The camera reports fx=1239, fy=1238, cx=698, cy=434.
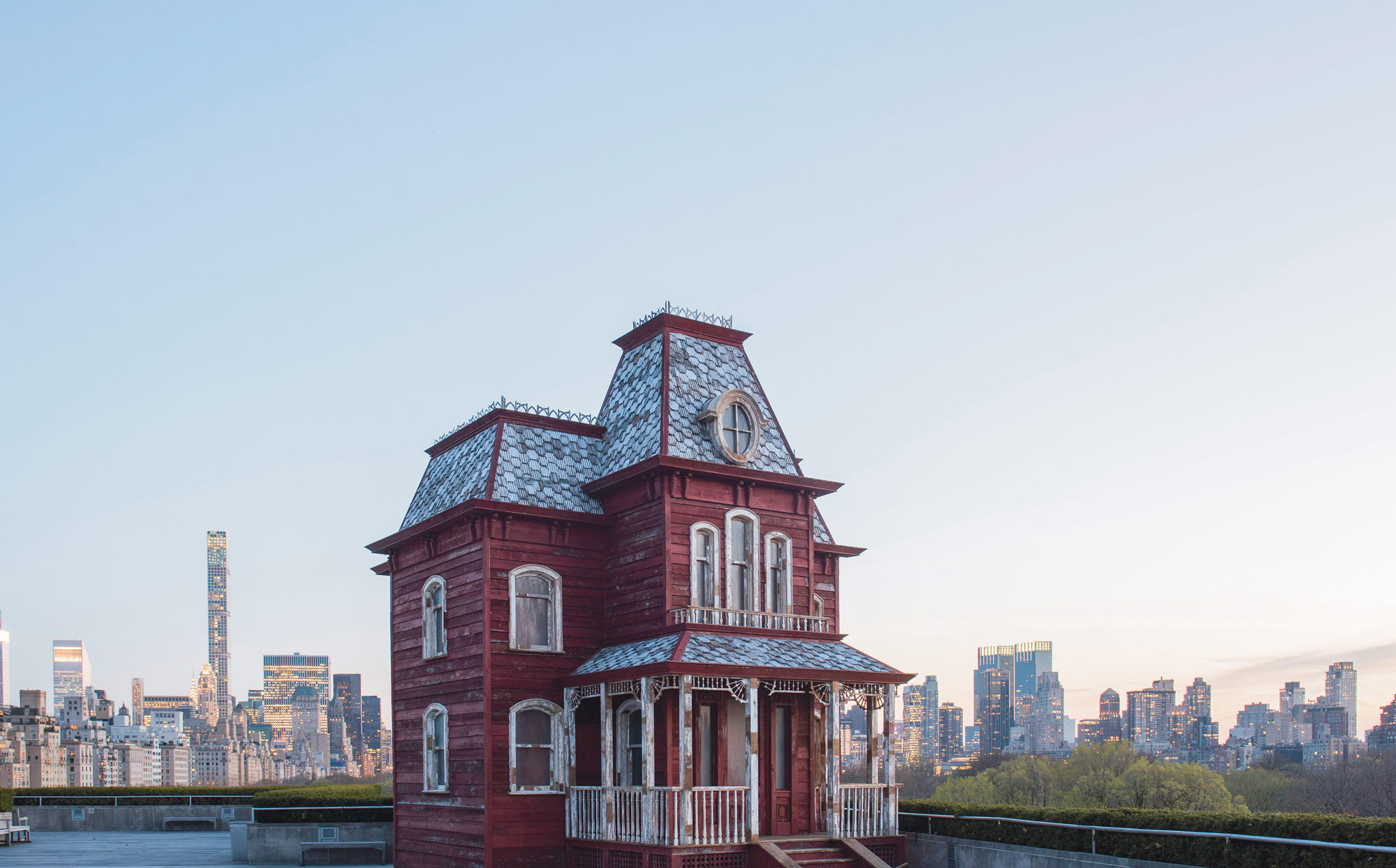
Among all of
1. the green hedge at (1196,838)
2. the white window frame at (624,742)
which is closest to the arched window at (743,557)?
the white window frame at (624,742)

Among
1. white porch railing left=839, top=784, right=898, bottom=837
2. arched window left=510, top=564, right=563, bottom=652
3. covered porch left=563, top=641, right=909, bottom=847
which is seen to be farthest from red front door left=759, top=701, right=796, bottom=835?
arched window left=510, top=564, right=563, bottom=652

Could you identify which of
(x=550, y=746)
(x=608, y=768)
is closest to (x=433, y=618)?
(x=550, y=746)

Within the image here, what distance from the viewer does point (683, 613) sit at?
2322 centimetres

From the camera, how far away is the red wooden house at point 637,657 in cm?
2200

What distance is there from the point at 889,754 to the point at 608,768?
Answer: 213 inches

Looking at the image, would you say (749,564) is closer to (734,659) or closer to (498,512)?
(734,659)

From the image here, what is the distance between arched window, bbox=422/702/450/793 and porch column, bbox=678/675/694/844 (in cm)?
572

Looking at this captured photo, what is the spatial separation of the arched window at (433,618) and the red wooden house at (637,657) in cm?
5

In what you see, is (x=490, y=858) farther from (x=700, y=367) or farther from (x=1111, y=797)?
(x=1111, y=797)

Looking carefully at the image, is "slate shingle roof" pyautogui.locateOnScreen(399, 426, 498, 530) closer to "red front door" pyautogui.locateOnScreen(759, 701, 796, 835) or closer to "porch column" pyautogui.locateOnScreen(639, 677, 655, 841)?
"porch column" pyautogui.locateOnScreen(639, 677, 655, 841)

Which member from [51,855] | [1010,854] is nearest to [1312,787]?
[1010,854]

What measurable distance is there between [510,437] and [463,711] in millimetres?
5547

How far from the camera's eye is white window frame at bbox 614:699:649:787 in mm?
23391

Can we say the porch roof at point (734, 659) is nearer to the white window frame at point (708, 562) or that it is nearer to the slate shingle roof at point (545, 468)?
the white window frame at point (708, 562)
